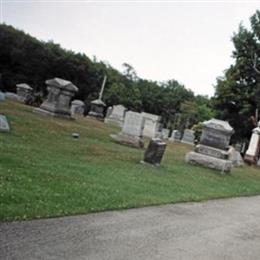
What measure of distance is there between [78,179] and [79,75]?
2139 inches

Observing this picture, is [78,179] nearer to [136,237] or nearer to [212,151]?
[136,237]

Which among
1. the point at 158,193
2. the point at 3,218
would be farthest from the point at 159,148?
the point at 3,218

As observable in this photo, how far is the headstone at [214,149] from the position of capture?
70.3 ft

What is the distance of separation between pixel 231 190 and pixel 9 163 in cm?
789

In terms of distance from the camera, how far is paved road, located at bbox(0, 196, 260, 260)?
237 inches

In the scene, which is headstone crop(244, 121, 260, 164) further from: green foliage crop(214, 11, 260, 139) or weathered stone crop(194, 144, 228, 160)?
weathered stone crop(194, 144, 228, 160)

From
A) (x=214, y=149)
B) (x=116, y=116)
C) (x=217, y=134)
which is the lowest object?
(x=116, y=116)

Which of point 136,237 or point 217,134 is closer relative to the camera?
point 136,237

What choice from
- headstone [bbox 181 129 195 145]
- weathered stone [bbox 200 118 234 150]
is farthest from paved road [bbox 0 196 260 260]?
headstone [bbox 181 129 195 145]

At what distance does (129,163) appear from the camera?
16.1 metres

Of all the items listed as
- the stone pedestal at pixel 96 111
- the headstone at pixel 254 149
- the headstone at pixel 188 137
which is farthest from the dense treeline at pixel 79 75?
the headstone at pixel 254 149

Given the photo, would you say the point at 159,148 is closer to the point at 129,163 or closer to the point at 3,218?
the point at 129,163

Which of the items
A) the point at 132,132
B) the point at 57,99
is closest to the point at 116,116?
the point at 57,99

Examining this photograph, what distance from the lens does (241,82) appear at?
39.8m
